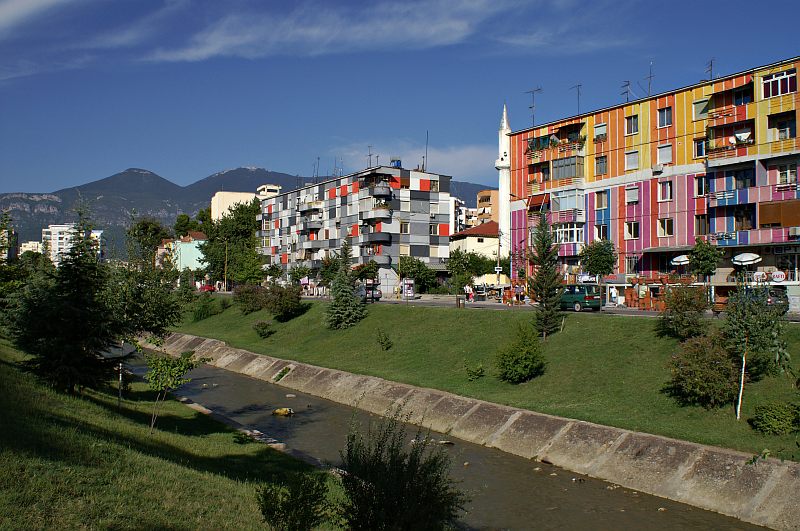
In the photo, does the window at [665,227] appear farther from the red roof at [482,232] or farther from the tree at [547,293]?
the red roof at [482,232]

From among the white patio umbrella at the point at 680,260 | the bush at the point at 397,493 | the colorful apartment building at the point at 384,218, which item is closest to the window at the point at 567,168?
A: the white patio umbrella at the point at 680,260

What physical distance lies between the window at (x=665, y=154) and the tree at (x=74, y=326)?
1897 inches

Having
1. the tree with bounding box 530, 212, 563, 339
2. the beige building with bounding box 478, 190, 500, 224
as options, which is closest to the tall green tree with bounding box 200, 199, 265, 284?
the beige building with bounding box 478, 190, 500, 224

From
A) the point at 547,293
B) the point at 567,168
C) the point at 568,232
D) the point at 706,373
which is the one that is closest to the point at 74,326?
the point at 706,373

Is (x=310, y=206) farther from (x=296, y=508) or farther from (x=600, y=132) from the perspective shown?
(x=296, y=508)

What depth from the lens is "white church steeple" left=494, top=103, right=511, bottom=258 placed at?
9578 cm

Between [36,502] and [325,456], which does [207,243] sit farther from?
[36,502]

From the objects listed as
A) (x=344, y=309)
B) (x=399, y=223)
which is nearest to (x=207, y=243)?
(x=399, y=223)

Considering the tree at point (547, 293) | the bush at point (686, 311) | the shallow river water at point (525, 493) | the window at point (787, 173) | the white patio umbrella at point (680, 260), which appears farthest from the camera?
the white patio umbrella at point (680, 260)

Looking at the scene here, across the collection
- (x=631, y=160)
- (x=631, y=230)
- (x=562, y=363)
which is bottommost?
(x=562, y=363)

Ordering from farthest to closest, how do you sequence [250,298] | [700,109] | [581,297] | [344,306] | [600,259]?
1. [250,298]
2. [600,259]
3. [700,109]
4. [344,306]
5. [581,297]

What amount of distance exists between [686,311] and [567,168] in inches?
1552

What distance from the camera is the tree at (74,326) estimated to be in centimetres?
2286

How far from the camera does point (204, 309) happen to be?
273 feet
